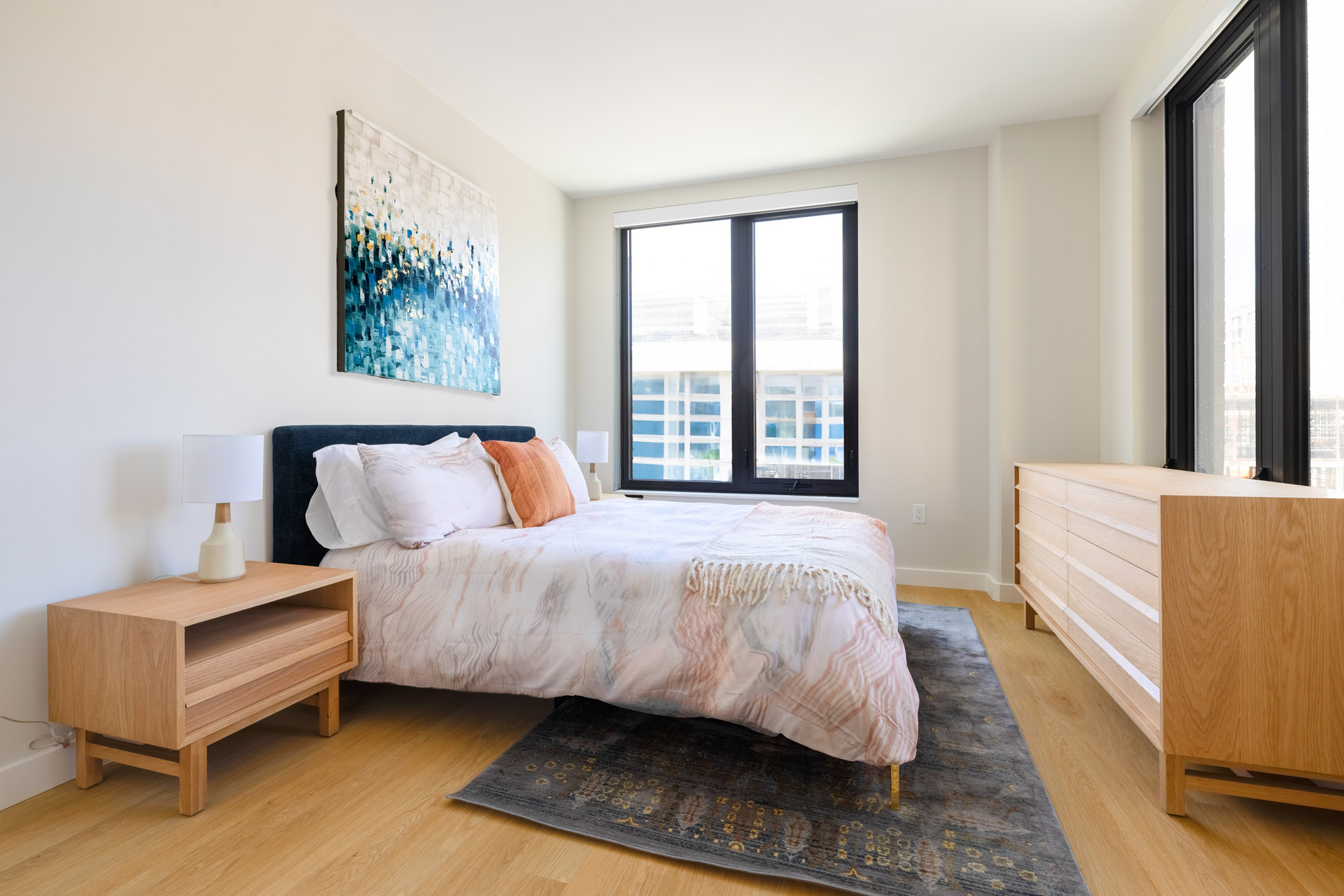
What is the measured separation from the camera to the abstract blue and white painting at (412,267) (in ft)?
8.57

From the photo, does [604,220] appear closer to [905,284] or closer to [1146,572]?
[905,284]

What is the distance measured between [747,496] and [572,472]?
146 centimetres

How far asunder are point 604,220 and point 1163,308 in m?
3.38

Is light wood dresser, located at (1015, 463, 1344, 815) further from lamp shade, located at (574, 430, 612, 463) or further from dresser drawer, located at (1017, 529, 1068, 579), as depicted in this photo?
lamp shade, located at (574, 430, 612, 463)

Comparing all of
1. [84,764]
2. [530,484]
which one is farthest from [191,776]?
[530,484]

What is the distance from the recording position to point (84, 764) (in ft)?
5.54

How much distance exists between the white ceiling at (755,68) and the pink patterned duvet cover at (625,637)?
209 centimetres

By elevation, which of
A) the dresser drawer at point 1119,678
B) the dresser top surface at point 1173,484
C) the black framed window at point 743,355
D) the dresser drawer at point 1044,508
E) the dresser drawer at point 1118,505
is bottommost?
the dresser drawer at point 1119,678

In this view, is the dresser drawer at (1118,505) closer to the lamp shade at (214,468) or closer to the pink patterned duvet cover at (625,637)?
the pink patterned duvet cover at (625,637)

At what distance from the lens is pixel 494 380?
11.8 feet

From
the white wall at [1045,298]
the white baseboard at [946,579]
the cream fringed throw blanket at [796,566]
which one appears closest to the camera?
the cream fringed throw blanket at [796,566]

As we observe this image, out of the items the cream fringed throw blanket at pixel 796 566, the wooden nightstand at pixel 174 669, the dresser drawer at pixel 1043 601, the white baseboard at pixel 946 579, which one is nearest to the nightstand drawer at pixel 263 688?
the wooden nightstand at pixel 174 669

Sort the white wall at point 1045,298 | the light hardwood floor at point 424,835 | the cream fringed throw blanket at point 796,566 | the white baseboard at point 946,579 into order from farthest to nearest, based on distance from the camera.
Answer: the white baseboard at point 946,579 → the white wall at point 1045,298 → the cream fringed throw blanket at point 796,566 → the light hardwood floor at point 424,835

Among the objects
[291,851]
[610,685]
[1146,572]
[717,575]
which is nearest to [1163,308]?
[1146,572]
